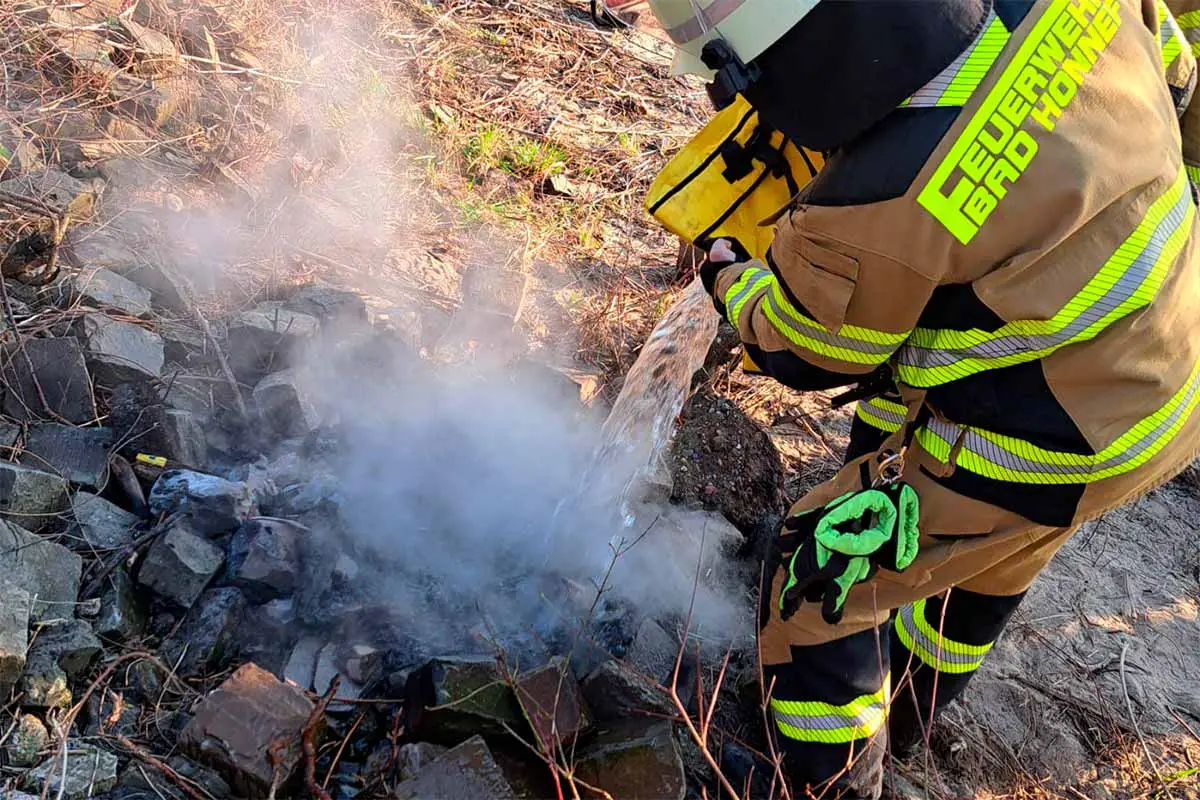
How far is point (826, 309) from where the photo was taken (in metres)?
2.02

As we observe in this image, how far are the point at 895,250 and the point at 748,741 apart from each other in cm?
196

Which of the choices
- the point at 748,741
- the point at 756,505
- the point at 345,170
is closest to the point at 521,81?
the point at 345,170

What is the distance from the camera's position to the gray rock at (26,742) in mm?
2223

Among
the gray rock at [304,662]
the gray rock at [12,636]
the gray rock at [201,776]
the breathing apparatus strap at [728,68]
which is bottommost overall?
the gray rock at [304,662]

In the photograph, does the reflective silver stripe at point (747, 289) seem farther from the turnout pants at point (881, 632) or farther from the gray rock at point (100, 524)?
the gray rock at point (100, 524)

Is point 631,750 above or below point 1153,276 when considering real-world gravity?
below

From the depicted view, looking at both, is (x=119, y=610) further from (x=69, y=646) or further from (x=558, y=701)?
(x=558, y=701)

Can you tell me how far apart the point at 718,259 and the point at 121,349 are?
2.37 meters

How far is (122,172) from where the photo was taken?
4.19 metres

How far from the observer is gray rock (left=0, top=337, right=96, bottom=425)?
3.06 meters

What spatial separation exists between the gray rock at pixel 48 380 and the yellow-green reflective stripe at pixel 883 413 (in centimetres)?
281

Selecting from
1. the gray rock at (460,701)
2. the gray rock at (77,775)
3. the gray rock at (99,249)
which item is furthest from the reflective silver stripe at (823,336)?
the gray rock at (99,249)

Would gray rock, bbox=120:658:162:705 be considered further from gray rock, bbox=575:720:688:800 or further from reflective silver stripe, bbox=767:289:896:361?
reflective silver stripe, bbox=767:289:896:361

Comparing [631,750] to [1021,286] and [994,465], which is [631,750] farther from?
[1021,286]
